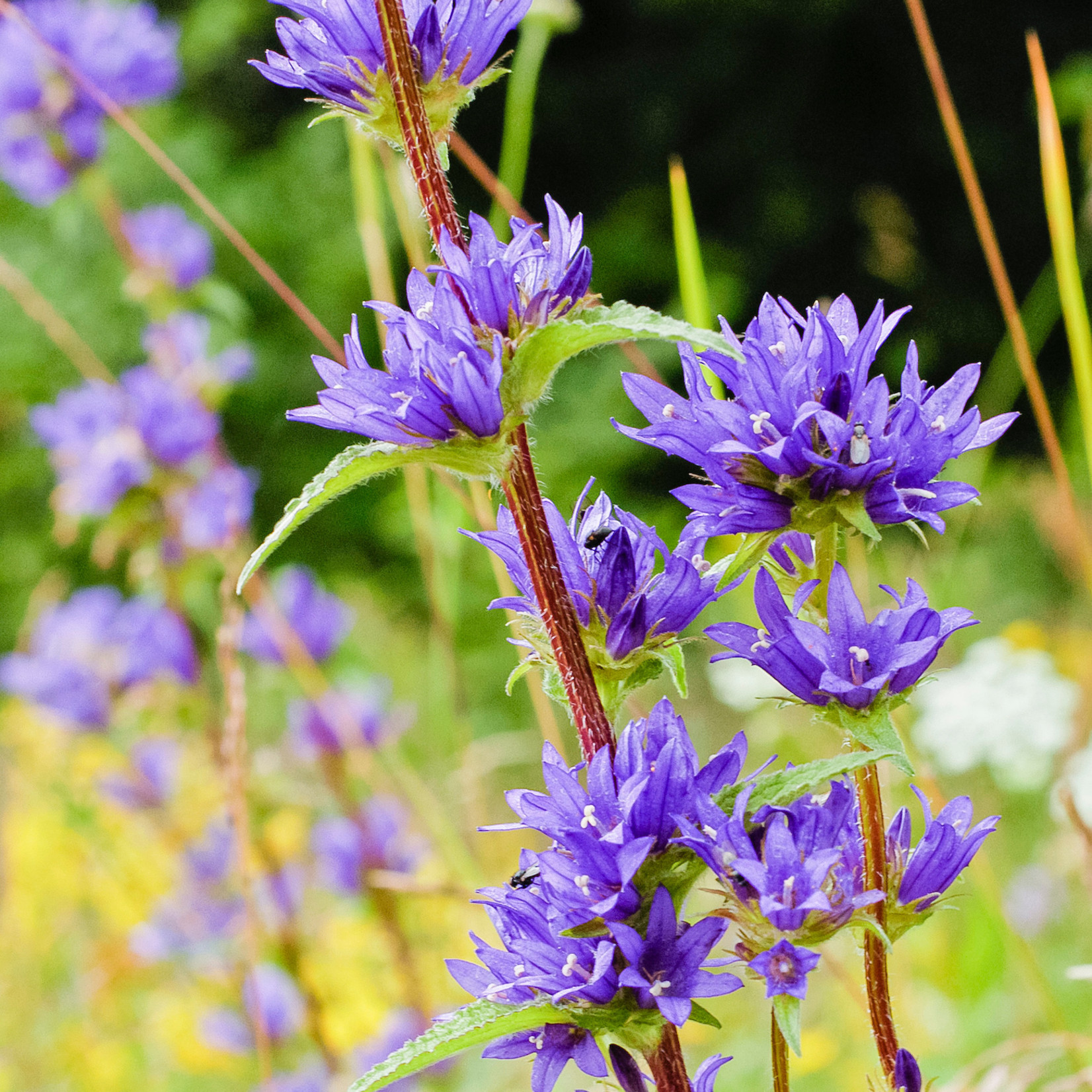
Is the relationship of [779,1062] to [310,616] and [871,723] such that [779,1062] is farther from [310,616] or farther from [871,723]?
[310,616]

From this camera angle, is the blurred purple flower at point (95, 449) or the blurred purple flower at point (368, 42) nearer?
the blurred purple flower at point (368, 42)

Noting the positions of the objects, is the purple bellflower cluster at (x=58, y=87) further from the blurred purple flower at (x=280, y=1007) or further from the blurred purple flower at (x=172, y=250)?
the blurred purple flower at (x=280, y=1007)

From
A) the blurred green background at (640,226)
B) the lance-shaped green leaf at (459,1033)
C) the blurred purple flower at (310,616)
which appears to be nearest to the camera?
the lance-shaped green leaf at (459,1033)

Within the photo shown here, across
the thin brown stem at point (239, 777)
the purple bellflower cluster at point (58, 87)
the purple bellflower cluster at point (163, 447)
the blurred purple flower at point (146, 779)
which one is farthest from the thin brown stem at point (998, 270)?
the blurred purple flower at point (146, 779)

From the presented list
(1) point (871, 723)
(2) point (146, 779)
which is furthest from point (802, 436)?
(2) point (146, 779)

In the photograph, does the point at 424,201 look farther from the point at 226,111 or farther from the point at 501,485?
the point at 226,111

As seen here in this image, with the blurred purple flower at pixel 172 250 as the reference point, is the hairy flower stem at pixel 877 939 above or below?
below

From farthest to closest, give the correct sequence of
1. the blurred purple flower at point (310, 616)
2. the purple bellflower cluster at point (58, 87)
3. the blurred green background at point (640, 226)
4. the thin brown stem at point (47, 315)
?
1. the blurred green background at point (640, 226)
2. the blurred purple flower at point (310, 616)
3. the purple bellflower cluster at point (58, 87)
4. the thin brown stem at point (47, 315)
